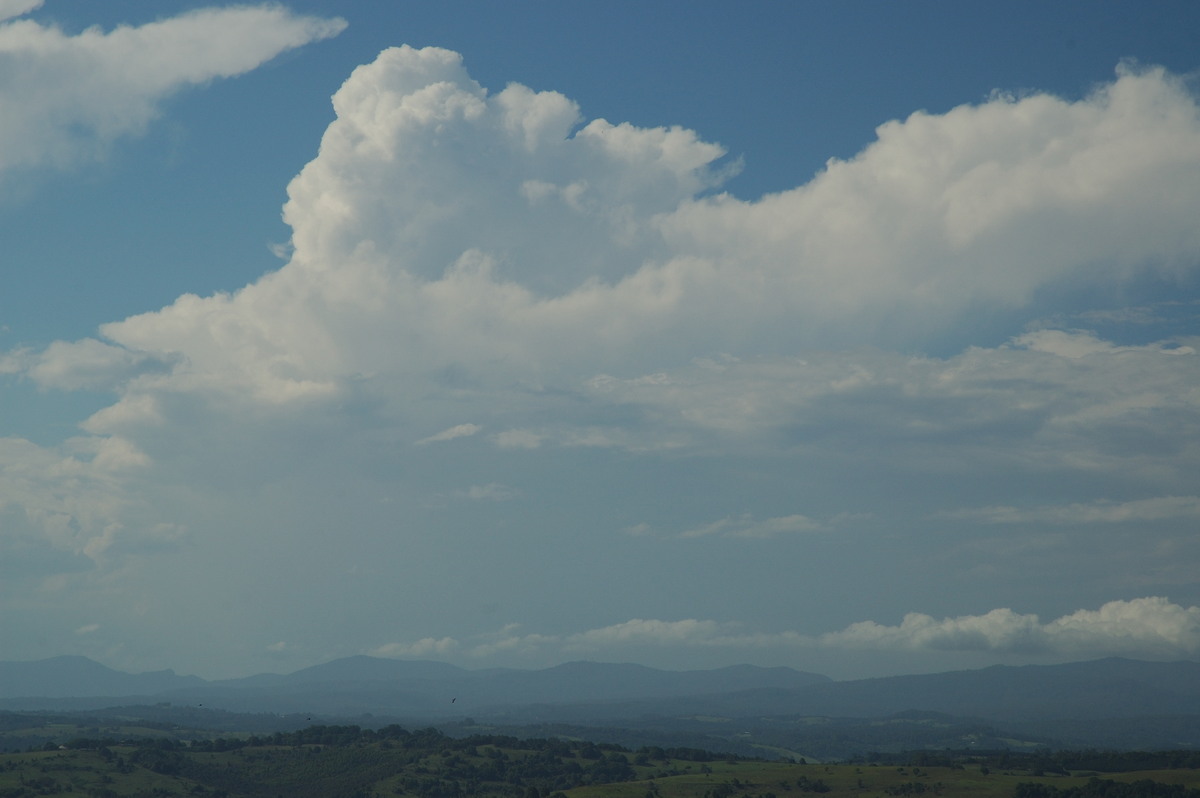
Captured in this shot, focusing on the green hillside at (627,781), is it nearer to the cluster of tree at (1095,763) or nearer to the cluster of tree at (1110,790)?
the cluster of tree at (1110,790)

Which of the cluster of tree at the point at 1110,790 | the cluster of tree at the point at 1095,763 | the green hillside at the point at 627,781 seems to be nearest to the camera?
the cluster of tree at the point at 1110,790

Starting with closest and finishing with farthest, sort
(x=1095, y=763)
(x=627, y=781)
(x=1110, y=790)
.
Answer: (x=1110, y=790), (x=627, y=781), (x=1095, y=763)

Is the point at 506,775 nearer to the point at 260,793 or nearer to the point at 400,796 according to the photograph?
the point at 400,796

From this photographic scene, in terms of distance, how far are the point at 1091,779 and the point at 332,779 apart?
13648 centimetres

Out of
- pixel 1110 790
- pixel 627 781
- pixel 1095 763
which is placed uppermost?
pixel 1110 790

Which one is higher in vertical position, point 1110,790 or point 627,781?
point 1110,790

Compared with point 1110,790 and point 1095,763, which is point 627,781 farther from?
point 1095,763

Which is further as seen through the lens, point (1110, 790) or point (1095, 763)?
point (1095, 763)

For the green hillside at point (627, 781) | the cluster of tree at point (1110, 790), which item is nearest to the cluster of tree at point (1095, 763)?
the green hillside at point (627, 781)

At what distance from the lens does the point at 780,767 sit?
183 metres

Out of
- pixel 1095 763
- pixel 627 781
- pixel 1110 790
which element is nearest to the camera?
pixel 1110 790

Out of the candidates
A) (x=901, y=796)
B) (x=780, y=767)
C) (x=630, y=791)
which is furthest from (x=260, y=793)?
(x=901, y=796)

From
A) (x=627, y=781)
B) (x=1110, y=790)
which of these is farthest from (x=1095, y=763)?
(x=627, y=781)

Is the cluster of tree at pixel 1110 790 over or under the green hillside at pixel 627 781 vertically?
over
